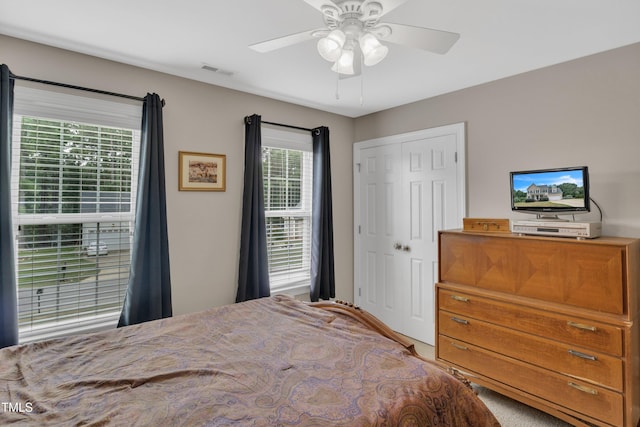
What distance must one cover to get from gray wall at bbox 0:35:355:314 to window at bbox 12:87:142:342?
22 centimetres

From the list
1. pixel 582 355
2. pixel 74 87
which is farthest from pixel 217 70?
pixel 582 355

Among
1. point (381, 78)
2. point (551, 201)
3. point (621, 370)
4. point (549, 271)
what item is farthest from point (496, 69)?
point (621, 370)

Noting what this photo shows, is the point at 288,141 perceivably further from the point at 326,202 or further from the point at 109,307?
the point at 109,307

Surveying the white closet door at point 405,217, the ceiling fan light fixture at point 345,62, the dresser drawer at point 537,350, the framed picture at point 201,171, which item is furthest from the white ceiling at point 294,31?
the dresser drawer at point 537,350

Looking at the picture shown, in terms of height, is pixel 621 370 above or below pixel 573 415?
above

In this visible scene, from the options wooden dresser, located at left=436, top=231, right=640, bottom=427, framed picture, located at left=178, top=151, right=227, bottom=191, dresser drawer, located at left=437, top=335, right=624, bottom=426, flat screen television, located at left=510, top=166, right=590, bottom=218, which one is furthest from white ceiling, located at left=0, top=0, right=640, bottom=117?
dresser drawer, located at left=437, top=335, right=624, bottom=426

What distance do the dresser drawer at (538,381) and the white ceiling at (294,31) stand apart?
2.15 metres

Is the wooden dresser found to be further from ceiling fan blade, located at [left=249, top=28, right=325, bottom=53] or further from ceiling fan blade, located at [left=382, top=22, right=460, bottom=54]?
ceiling fan blade, located at [left=249, top=28, right=325, bottom=53]

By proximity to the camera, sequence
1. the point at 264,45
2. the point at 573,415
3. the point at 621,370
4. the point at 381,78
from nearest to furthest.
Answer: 1. the point at 264,45
2. the point at 621,370
3. the point at 573,415
4. the point at 381,78

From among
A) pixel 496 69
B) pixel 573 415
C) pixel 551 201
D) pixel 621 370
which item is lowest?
pixel 573 415

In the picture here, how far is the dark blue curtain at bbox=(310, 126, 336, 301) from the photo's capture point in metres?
3.65

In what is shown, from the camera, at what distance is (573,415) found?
2033 millimetres

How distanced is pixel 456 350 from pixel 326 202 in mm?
1899

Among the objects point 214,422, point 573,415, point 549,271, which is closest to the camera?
point 214,422
